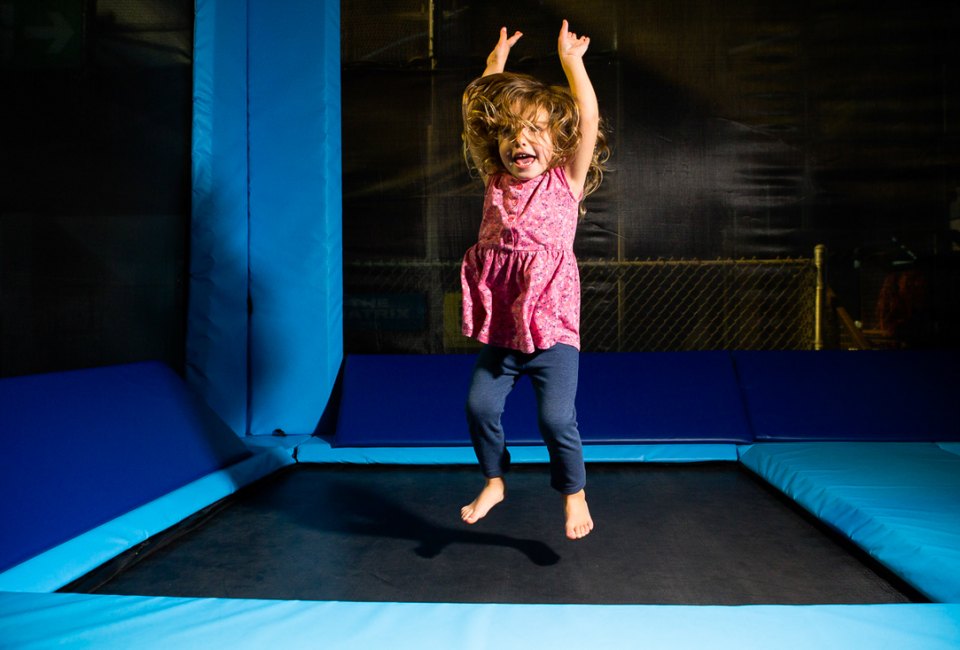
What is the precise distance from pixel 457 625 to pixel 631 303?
8.22 feet

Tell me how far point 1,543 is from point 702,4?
3.49m

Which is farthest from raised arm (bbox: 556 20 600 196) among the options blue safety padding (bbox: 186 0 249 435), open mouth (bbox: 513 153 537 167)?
blue safety padding (bbox: 186 0 249 435)

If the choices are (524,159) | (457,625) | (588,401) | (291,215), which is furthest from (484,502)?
(291,215)

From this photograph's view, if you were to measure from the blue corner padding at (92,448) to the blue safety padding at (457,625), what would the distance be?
40 cm

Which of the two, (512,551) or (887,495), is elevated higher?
(887,495)

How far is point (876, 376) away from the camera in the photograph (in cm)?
273

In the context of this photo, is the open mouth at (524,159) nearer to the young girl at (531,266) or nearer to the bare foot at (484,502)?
the young girl at (531,266)

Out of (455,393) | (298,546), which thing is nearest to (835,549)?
(298,546)

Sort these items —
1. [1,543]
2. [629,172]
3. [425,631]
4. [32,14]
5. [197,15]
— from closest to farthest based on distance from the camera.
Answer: [425,631]
[1,543]
[32,14]
[197,15]
[629,172]

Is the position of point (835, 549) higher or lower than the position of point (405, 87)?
lower

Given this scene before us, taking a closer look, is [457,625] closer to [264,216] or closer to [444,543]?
[444,543]

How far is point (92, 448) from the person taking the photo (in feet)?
5.82

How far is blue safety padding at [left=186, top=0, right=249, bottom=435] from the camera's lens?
2893 millimetres

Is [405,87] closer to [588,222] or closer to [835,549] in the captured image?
[588,222]
